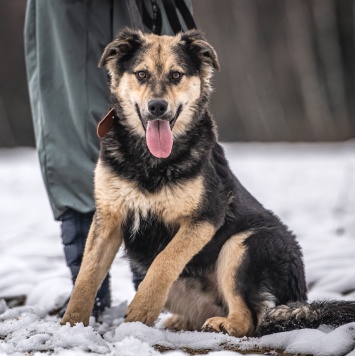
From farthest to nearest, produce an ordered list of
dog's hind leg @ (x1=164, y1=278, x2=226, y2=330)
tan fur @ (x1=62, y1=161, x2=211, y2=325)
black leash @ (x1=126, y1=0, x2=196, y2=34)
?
black leash @ (x1=126, y1=0, x2=196, y2=34)
dog's hind leg @ (x1=164, y1=278, x2=226, y2=330)
tan fur @ (x1=62, y1=161, x2=211, y2=325)

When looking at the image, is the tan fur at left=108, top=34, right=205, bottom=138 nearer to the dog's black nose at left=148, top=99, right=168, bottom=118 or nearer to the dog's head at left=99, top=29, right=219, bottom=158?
the dog's head at left=99, top=29, right=219, bottom=158

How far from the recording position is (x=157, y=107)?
12.0 feet

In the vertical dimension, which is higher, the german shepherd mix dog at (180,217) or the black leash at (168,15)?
the black leash at (168,15)

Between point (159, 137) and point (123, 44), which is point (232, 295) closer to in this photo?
point (159, 137)

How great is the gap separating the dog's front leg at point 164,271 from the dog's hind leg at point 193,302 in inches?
15.1

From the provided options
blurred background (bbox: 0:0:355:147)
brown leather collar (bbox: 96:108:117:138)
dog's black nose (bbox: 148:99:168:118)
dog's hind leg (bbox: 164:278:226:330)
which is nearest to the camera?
dog's black nose (bbox: 148:99:168:118)

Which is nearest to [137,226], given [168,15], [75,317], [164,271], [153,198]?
[153,198]

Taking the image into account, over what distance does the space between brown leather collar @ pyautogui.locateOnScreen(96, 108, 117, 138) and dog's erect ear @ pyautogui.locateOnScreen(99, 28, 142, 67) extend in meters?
0.30

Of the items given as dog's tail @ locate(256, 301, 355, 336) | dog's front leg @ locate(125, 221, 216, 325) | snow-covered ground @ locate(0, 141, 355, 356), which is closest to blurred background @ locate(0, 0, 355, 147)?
snow-covered ground @ locate(0, 141, 355, 356)

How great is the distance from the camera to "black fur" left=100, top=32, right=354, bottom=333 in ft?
12.2

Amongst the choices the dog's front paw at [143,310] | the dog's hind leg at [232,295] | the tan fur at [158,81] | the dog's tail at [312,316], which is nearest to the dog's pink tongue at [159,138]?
the tan fur at [158,81]

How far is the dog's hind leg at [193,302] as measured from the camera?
156 inches

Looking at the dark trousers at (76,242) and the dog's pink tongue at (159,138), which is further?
the dark trousers at (76,242)

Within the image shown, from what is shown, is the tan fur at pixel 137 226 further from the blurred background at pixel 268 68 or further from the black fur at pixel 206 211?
the blurred background at pixel 268 68
